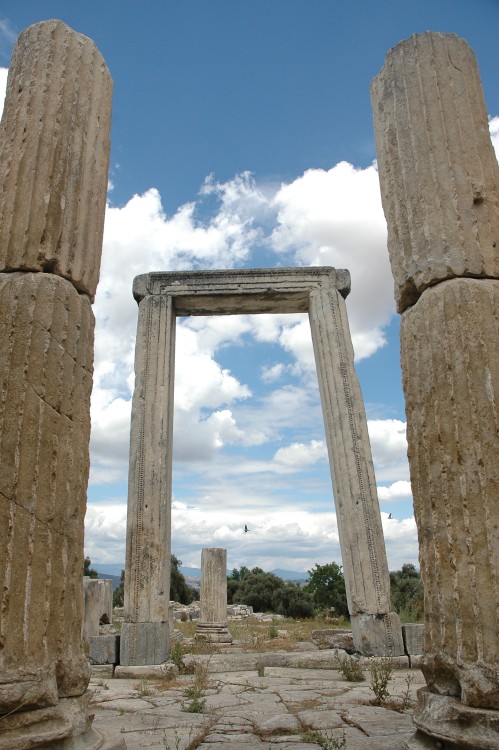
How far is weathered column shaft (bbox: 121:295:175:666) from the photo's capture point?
24.6 feet

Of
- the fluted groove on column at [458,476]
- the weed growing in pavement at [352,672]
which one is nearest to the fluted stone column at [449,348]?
the fluted groove on column at [458,476]

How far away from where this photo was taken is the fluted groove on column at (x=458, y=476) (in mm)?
2705

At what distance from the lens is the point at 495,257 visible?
10.8 feet

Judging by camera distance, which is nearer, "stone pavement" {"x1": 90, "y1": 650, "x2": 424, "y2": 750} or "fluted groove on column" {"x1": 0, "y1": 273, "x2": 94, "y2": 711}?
"fluted groove on column" {"x1": 0, "y1": 273, "x2": 94, "y2": 711}

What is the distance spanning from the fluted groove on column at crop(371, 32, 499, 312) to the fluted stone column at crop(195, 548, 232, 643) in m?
10.8

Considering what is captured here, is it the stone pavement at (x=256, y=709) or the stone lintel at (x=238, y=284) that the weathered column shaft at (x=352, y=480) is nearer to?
the stone lintel at (x=238, y=284)

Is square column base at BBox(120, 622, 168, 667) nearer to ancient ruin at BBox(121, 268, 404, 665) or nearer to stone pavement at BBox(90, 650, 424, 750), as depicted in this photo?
ancient ruin at BBox(121, 268, 404, 665)

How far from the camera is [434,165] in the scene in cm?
348

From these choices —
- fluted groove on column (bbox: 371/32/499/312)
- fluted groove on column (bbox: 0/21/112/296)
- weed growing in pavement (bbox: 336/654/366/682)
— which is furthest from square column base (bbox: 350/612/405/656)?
fluted groove on column (bbox: 0/21/112/296)

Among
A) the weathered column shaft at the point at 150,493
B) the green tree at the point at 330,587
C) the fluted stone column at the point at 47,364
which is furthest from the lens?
the green tree at the point at 330,587

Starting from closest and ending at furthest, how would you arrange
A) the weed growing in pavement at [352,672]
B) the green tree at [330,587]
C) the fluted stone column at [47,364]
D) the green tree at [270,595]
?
the fluted stone column at [47,364]
the weed growing in pavement at [352,672]
the green tree at [330,587]
the green tree at [270,595]

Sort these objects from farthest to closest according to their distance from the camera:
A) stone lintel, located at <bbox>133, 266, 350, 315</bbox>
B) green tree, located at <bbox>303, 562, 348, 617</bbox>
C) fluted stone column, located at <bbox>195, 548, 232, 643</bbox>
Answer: green tree, located at <bbox>303, 562, 348, 617</bbox>
fluted stone column, located at <bbox>195, 548, 232, 643</bbox>
stone lintel, located at <bbox>133, 266, 350, 315</bbox>

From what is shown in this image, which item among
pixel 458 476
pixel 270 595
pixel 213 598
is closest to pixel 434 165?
pixel 458 476

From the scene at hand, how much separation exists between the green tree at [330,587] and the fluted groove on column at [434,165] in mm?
15925
